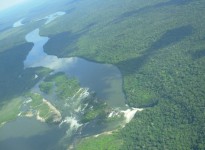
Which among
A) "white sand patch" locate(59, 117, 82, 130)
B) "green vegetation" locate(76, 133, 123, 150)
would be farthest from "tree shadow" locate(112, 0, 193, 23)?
"green vegetation" locate(76, 133, 123, 150)

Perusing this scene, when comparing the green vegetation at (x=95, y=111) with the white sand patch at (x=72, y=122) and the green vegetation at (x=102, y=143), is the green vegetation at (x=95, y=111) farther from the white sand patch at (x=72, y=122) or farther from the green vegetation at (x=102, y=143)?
the green vegetation at (x=102, y=143)

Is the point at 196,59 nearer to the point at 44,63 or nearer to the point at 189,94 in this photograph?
the point at 189,94

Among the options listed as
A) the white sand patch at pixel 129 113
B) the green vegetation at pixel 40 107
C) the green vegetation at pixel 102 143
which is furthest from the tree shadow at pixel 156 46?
the green vegetation at pixel 102 143

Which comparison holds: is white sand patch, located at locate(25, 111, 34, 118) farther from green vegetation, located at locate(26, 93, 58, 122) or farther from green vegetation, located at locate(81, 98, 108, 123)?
green vegetation, located at locate(81, 98, 108, 123)

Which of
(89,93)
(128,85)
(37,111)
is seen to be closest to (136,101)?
(128,85)

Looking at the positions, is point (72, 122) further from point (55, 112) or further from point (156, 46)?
point (156, 46)

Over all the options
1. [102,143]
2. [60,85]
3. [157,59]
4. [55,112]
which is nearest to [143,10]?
[157,59]
